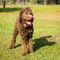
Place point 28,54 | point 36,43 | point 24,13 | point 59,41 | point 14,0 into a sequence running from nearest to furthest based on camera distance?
point 24,13, point 28,54, point 36,43, point 59,41, point 14,0

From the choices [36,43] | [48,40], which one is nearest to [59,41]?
[48,40]

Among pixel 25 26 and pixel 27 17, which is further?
pixel 25 26

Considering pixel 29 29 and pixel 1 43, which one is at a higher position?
pixel 29 29

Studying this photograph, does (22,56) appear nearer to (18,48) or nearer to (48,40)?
(18,48)

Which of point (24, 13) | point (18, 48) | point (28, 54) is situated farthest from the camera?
point (18, 48)

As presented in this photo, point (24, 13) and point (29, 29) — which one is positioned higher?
point (24, 13)

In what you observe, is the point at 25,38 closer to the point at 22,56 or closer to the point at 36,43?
the point at 22,56

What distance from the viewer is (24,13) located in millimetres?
8125

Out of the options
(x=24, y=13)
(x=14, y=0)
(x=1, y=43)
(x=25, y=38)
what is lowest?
(x=14, y=0)

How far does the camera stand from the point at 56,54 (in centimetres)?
892

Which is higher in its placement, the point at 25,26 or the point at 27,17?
the point at 27,17

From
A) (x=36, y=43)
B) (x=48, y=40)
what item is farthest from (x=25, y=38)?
(x=48, y=40)

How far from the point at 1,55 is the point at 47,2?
73.0 meters

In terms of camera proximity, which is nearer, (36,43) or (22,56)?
(22,56)
